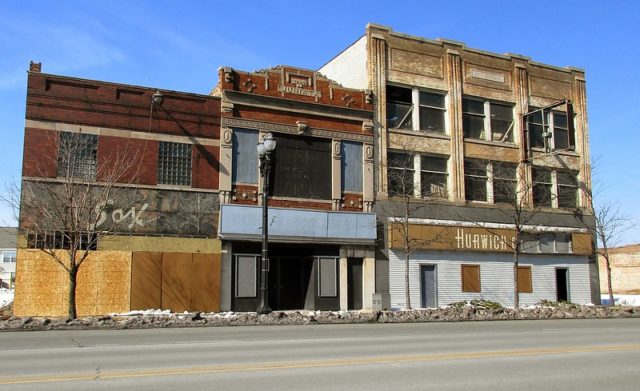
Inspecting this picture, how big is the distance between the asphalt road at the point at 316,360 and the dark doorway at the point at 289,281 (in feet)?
33.4

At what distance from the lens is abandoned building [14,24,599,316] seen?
2239 centimetres

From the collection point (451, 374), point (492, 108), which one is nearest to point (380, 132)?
point (492, 108)

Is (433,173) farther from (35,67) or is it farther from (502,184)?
(35,67)

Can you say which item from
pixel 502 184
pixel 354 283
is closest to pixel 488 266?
pixel 502 184

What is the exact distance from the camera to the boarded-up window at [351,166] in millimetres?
26734

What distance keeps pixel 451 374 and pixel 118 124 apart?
1782 cm

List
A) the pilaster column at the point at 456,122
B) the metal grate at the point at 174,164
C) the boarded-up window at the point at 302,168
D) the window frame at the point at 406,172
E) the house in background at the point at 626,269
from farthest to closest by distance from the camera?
the house in background at the point at 626,269 < the pilaster column at the point at 456,122 < the window frame at the point at 406,172 < the boarded-up window at the point at 302,168 < the metal grate at the point at 174,164

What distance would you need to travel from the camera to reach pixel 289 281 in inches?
1016

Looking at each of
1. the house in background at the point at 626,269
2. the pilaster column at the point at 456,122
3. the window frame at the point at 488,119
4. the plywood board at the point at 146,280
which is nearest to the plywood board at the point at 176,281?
the plywood board at the point at 146,280

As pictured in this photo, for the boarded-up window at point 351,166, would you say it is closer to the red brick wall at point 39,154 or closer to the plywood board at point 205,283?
the plywood board at point 205,283

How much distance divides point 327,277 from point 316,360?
15670 mm

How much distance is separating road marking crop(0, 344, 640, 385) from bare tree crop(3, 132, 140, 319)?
1256 cm

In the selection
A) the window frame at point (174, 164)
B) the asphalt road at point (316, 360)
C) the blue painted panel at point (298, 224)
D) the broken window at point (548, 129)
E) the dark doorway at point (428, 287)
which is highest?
the broken window at point (548, 129)

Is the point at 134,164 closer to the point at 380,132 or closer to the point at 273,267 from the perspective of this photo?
the point at 273,267
